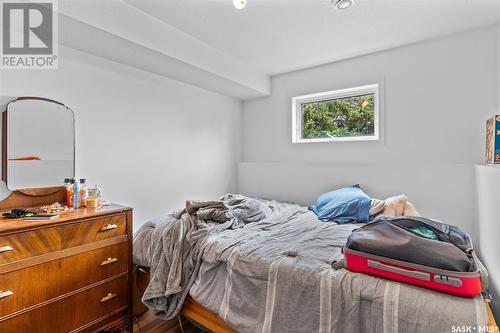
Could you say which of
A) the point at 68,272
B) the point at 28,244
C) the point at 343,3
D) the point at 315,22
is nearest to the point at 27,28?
the point at 28,244

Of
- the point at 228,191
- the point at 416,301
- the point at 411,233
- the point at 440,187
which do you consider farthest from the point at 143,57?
the point at 440,187

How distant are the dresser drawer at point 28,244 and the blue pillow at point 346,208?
6.41ft

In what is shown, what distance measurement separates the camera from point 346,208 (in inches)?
88.4

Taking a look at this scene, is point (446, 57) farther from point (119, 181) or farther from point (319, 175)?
point (119, 181)

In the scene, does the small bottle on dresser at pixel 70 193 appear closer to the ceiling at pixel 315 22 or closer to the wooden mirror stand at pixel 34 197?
the wooden mirror stand at pixel 34 197

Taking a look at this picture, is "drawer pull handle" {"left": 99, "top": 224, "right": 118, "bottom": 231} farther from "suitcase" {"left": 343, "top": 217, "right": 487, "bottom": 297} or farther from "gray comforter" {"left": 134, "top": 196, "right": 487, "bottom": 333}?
"suitcase" {"left": 343, "top": 217, "right": 487, "bottom": 297}

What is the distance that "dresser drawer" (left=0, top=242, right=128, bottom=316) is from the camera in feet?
4.24

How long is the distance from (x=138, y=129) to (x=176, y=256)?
1424mm

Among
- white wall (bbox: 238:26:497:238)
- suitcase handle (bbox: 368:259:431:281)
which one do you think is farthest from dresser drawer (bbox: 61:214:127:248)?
white wall (bbox: 238:26:497:238)

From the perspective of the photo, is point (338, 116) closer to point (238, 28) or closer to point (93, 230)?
point (238, 28)

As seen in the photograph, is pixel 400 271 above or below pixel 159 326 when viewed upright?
above

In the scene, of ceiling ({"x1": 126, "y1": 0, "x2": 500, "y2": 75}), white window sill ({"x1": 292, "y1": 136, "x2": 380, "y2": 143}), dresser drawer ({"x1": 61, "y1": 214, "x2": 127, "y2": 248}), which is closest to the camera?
dresser drawer ({"x1": 61, "y1": 214, "x2": 127, "y2": 248})

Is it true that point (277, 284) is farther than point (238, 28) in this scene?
No

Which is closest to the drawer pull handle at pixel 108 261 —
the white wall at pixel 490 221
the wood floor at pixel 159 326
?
the wood floor at pixel 159 326
